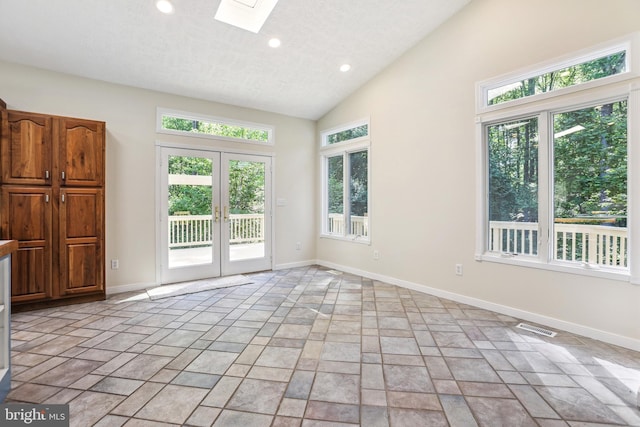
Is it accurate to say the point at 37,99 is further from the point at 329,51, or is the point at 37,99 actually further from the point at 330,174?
the point at 330,174

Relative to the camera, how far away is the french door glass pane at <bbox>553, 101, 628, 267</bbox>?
2678 millimetres

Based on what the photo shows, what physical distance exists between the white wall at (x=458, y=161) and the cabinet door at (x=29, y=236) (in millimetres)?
4090

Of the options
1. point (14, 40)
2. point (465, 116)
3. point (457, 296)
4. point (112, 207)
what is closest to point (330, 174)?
point (465, 116)

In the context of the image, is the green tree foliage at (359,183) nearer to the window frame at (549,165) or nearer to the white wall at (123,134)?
the window frame at (549,165)

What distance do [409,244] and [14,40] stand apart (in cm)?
520

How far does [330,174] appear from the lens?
5.82 m

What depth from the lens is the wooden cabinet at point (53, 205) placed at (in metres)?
3.23

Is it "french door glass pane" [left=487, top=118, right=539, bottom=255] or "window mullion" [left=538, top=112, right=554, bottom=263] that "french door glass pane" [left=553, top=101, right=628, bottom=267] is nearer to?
"window mullion" [left=538, top=112, right=554, bottom=263]

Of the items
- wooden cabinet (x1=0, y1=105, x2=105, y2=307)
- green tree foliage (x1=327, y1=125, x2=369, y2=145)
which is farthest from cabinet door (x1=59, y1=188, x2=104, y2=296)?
green tree foliage (x1=327, y1=125, x2=369, y2=145)

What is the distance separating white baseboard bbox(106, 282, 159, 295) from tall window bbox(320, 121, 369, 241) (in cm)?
307

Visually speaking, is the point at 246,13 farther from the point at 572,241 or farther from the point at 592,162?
the point at 572,241

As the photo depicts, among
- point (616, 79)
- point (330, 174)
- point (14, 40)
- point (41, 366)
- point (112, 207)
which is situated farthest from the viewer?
point (330, 174)

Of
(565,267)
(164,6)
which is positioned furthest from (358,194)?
(164,6)

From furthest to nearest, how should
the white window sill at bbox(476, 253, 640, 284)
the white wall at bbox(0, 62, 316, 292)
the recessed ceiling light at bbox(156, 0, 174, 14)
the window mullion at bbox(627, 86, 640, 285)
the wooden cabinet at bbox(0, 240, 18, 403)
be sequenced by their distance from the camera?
1. the white wall at bbox(0, 62, 316, 292)
2. the recessed ceiling light at bbox(156, 0, 174, 14)
3. the white window sill at bbox(476, 253, 640, 284)
4. the window mullion at bbox(627, 86, 640, 285)
5. the wooden cabinet at bbox(0, 240, 18, 403)
